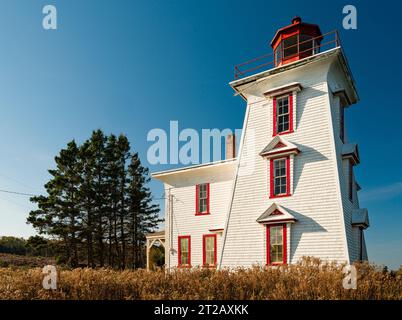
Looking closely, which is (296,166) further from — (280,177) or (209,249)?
(209,249)

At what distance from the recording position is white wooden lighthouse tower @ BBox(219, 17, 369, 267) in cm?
1428

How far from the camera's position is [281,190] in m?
15.6

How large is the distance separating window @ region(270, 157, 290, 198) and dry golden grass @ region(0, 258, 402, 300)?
594 centimetres

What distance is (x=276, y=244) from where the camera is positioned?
49.5 feet

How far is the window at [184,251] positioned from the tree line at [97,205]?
18.0 meters

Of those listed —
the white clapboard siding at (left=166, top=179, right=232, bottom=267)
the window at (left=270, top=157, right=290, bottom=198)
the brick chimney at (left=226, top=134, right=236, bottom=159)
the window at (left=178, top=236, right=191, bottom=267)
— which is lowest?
the window at (left=178, top=236, right=191, bottom=267)

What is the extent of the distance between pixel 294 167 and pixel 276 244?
3529 mm

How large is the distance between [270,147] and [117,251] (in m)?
26.7

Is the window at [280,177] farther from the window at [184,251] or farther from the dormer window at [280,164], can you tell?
the window at [184,251]

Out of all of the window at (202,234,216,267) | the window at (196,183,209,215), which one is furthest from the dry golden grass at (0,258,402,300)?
the window at (196,183,209,215)

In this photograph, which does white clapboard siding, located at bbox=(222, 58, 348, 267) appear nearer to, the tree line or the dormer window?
the dormer window

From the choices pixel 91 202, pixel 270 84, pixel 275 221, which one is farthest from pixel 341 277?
pixel 91 202

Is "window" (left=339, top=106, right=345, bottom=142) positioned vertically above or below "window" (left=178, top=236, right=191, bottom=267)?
above

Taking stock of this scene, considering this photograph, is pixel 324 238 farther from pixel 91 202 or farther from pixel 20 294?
pixel 91 202
